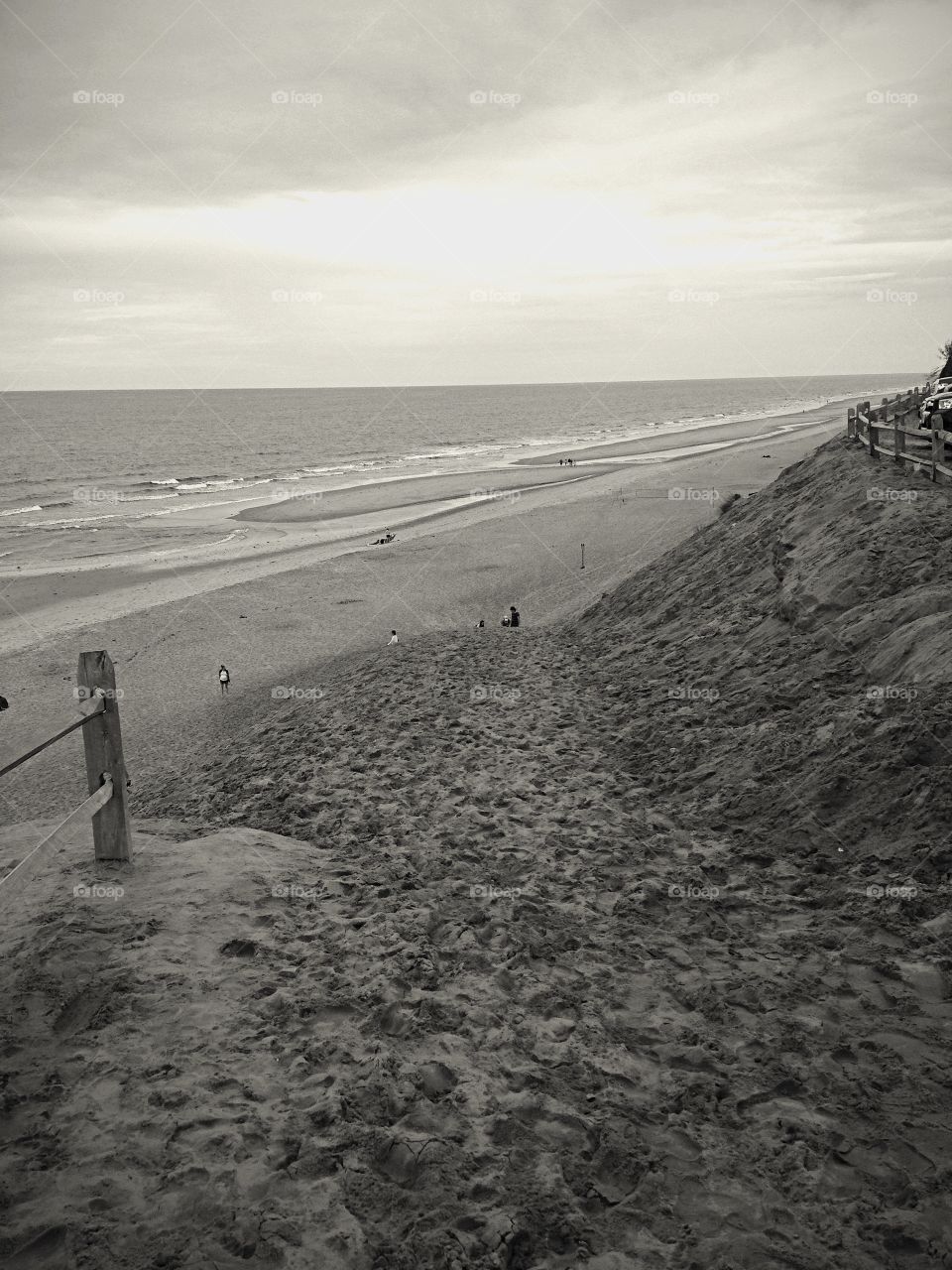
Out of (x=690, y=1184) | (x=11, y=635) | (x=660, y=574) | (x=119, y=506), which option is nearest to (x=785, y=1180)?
(x=690, y=1184)

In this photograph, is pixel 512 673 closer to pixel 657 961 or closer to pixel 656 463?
pixel 657 961

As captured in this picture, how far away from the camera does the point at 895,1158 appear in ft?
13.7

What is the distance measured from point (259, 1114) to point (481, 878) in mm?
3220
